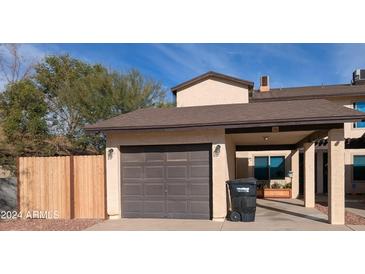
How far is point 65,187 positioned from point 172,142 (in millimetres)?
3935

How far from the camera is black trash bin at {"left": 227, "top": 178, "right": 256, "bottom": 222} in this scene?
1034 centimetres

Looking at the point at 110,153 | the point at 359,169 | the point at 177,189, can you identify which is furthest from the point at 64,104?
the point at 359,169

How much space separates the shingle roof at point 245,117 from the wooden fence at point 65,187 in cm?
139

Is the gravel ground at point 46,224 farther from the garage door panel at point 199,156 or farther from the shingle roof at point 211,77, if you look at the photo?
the shingle roof at point 211,77

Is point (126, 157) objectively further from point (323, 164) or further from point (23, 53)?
point (23, 53)

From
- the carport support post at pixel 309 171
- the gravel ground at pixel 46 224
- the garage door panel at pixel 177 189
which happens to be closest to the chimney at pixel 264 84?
the carport support post at pixel 309 171

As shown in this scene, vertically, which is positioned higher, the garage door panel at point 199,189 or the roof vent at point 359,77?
the roof vent at point 359,77

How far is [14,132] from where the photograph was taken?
17.7 meters

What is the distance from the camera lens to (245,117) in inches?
423

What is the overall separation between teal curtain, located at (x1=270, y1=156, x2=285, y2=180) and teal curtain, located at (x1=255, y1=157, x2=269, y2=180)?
296 mm

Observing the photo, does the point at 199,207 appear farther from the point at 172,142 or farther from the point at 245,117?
the point at 245,117

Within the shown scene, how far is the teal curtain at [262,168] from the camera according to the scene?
801 inches

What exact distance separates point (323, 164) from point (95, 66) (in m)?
18.0

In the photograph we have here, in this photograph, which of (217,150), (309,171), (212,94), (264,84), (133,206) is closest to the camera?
(217,150)
